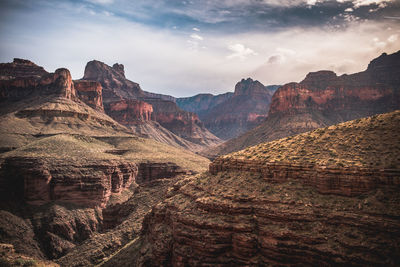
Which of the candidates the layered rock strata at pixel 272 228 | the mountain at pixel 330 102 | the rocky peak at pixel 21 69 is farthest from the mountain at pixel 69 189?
the mountain at pixel 330 102

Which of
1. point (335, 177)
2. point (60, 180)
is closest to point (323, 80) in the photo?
point (60, 180)

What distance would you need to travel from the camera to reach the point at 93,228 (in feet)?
214

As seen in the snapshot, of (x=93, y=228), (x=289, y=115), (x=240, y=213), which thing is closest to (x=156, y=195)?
(x=93, y=228)

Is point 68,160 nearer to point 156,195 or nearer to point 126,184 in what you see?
point 126,184

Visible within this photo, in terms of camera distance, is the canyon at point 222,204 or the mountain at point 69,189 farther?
the mountain at point 69,189

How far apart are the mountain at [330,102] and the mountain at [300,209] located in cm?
11555

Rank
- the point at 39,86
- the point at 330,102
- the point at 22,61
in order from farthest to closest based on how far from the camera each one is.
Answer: the point at 22,61 → the point at 330,102 → the point at 39,86

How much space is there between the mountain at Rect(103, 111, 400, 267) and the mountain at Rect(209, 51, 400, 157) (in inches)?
4549

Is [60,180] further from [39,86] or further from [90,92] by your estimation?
[90,92]

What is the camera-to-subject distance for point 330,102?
173 metres

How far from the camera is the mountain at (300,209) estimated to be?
2192cm

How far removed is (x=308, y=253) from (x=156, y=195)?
1573 inches

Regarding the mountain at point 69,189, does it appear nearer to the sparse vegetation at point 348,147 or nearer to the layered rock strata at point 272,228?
the layered rock strata at point 272,228

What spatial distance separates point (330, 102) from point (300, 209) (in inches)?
6578
